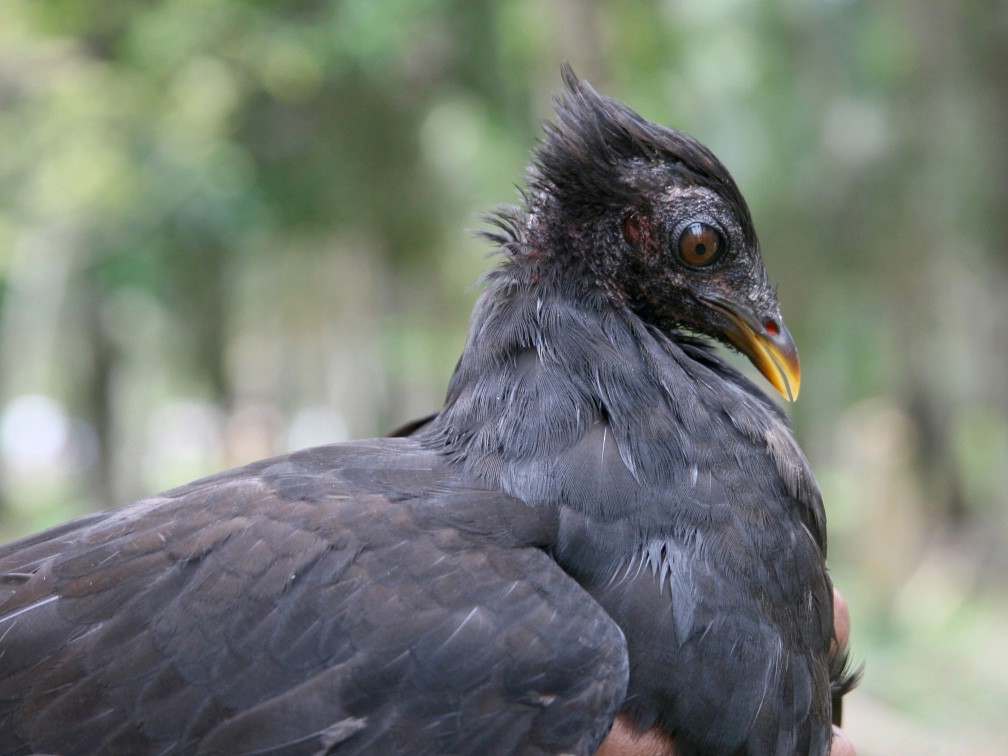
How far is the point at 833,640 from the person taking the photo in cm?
294

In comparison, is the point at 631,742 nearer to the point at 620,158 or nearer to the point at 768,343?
the point at 768,343

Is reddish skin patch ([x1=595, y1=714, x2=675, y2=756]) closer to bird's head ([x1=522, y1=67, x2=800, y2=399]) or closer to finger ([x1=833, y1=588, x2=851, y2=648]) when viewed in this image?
finger ([x1=833, y1=588, x2=851, y2=648])

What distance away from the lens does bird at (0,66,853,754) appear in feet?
7.56

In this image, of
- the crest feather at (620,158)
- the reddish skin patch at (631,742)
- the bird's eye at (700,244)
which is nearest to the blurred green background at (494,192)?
the crest feather at (620,158)

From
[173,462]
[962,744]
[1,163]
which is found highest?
[1,163]

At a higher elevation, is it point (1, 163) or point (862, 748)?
point (1, 163)

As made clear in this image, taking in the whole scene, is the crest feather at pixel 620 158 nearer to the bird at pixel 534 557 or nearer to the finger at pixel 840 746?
the bird at pixel 534 557

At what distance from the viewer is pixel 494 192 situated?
1672cm

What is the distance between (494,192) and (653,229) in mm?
14016

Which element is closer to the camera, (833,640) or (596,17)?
(833,640)

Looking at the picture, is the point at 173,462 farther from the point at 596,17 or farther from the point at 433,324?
the point at 596,17

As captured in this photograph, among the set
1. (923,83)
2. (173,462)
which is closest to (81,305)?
(923,83)

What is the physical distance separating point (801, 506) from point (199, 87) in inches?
347

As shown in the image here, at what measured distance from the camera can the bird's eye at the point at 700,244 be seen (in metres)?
2.94
